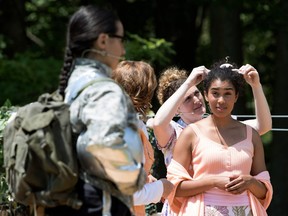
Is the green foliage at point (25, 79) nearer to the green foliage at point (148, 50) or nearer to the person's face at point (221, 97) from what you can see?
the green foliage at point (148, 50)

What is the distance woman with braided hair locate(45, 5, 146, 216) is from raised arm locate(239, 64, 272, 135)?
4.09 ft

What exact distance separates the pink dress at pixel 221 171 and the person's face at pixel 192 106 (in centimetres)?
49

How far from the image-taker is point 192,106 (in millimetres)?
5125

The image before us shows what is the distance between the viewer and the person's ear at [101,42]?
11.8ft

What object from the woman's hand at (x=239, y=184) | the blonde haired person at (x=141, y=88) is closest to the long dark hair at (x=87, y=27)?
the blonde haired person at (x=141, y=88)

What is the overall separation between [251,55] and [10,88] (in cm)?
689

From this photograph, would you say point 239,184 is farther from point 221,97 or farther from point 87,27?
point 87,27

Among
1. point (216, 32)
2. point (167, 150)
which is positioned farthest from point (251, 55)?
point (167, 150)

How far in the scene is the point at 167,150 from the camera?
197 inches

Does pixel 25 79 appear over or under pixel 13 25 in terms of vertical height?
under

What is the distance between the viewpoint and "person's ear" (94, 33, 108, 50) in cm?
359

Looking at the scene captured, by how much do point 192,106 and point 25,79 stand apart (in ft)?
24.1

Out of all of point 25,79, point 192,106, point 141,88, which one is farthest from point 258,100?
point 25,79

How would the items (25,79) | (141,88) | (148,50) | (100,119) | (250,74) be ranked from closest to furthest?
(100,119) < (141,88) < (250,74) < (148,50) < (25,79)
